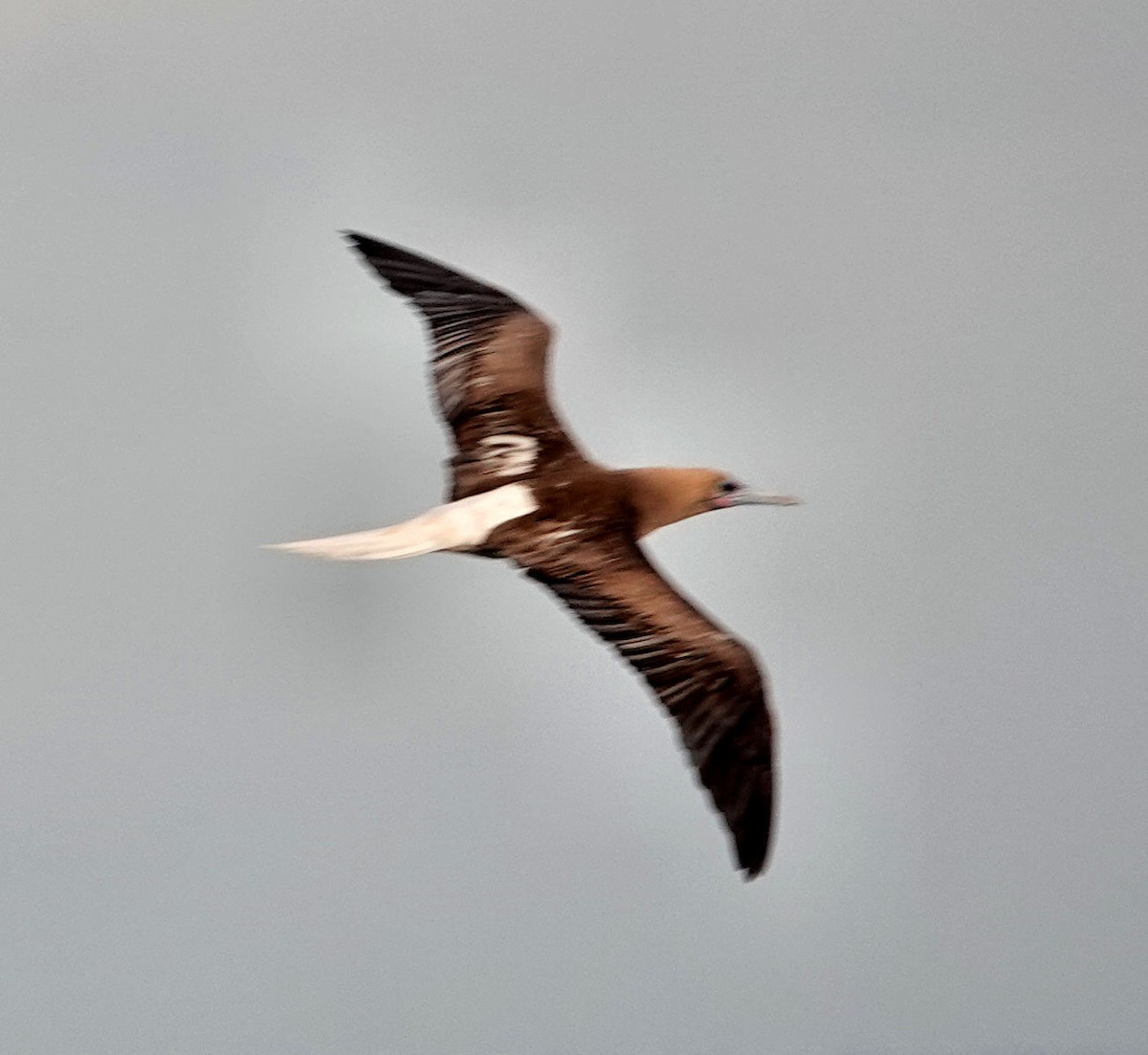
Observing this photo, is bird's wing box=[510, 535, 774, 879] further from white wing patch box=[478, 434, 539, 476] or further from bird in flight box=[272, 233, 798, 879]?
white wing patch box=[478, 434, 539, 476]

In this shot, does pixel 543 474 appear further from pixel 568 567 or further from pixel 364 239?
pixel 364 239

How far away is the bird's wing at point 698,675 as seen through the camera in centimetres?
2169

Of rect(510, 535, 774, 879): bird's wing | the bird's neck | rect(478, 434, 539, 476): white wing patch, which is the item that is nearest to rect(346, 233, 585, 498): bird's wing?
rect(478, 434, 539, 476): white wing patch

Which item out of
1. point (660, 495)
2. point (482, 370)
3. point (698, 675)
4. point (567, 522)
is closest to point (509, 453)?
point (482, 370)

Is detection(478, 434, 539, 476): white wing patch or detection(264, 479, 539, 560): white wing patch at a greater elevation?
detection(478, 434, 539, 476): white wing patch

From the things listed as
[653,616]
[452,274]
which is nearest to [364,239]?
[452,274]

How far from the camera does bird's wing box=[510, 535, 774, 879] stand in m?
21.7

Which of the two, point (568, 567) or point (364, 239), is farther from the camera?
point (364, 239)

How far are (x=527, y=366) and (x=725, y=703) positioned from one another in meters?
3.37

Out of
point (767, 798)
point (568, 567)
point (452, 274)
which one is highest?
point (452, 274)

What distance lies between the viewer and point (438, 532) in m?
22.3

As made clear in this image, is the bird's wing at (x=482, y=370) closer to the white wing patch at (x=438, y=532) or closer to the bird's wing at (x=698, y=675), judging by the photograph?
the white wing patch at (x=438, y=532)

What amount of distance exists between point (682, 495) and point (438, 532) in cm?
184

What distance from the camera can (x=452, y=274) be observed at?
24188 millimetres
